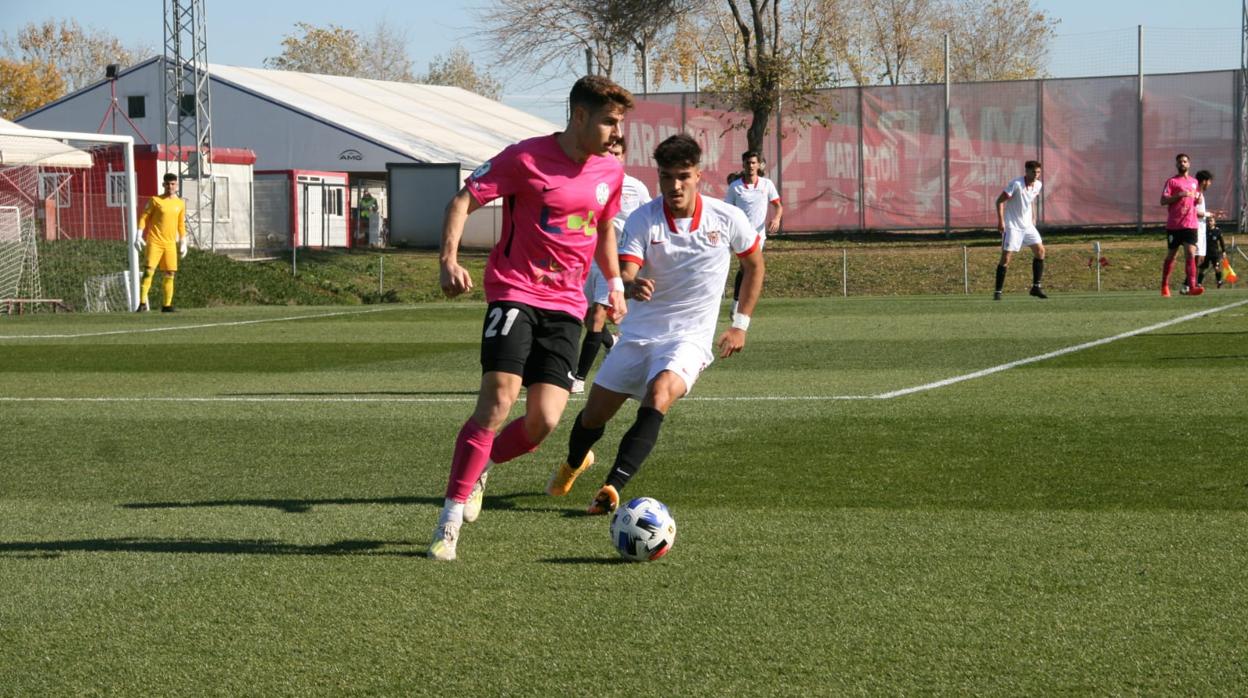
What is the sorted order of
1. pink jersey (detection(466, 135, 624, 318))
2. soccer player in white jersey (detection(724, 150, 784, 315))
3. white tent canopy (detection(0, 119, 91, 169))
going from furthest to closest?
white tent canopy (detection(0, 119, 91, 169)) → soccer player in white jersey (detection(724, 150, 784, 315)) → pink jersey (detection(466, 135, 624, 318))

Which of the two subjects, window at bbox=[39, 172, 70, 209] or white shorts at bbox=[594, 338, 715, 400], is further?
window at bbox=[39, 172, 70, 209]

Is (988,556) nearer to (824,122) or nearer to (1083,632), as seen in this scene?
(1083,632)

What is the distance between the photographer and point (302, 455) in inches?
342

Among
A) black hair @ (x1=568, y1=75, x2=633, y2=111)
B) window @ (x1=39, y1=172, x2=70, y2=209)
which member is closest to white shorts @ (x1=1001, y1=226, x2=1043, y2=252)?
window @ (x1=39, y1=172, x2=70, y2=209)

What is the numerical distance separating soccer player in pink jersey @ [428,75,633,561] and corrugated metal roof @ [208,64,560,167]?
131 feet

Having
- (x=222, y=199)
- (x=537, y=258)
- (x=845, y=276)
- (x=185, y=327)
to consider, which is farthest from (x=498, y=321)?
(x=222, y=199)

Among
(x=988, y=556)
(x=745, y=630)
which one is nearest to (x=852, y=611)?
(x=745, y=630)

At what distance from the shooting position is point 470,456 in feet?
19.5

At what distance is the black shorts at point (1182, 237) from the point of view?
78.2 ft

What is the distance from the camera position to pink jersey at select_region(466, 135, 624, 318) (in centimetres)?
604

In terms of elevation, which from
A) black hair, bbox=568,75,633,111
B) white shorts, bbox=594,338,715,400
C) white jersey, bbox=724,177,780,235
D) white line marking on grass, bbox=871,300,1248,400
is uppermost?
black hair, bbox=568,75,633,111

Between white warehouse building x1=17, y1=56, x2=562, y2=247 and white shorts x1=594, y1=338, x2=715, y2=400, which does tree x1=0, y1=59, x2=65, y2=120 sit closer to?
white warehouse building x1=17, y1=56, x2=562, y2=247

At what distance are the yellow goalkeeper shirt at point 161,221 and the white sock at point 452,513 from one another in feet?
62.4

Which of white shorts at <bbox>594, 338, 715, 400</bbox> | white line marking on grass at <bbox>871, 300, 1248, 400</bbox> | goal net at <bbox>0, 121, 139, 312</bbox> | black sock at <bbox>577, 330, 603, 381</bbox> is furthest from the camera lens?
goal net at <bbox>0, 121, 139, 312</bbox>
